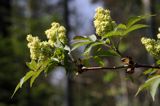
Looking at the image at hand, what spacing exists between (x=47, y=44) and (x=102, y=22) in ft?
0.58

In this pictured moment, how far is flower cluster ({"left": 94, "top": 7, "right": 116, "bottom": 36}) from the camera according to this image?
47.4 inches

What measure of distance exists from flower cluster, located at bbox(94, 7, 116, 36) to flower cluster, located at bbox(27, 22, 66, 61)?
0.39 ft

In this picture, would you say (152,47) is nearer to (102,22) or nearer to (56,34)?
(102,22)

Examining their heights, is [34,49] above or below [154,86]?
above

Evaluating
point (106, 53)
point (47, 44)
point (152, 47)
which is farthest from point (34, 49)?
point (152, 47)

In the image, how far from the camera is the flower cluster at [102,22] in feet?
3.95

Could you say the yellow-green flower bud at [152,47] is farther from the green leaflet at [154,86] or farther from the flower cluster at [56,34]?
the flower cluster at [56,34]

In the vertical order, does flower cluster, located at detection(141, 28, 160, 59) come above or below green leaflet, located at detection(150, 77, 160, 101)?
above

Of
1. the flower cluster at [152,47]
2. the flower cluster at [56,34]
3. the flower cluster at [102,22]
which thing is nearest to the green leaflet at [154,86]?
the flower cluster at [152,47]

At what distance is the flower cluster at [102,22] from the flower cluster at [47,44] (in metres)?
0.12

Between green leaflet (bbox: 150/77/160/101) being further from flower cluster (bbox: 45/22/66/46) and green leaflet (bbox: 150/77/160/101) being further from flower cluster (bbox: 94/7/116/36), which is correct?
flower cluster (bbox: 45/22/66/46)

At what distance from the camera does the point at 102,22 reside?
1203mm

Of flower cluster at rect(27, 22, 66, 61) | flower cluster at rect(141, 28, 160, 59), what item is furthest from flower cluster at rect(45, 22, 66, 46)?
flower cluster at rect(141, 28, 160, 59)

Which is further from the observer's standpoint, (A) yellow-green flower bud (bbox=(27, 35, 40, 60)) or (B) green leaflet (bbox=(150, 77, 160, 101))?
(A) yellow-green flower bud (bbox=(27, 35, 40, 60))
